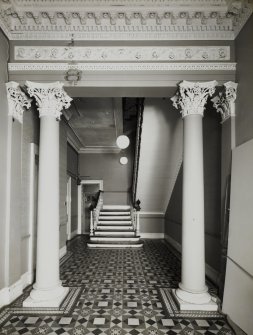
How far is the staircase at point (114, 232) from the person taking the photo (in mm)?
8703

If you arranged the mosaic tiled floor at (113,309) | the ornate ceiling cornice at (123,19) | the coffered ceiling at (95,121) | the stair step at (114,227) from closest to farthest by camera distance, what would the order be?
the mosaic tiled floor at (113,309) → the ornate ceiling cornice at (123,19) → the coffered ceiling at (95,121) → the stair step at (114,227)

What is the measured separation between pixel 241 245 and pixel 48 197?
9.60 ft

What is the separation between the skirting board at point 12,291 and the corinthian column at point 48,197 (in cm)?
29

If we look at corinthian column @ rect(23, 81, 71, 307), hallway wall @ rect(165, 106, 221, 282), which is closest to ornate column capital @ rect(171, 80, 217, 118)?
hallway wall @ rect(165, 106, 221, 282)

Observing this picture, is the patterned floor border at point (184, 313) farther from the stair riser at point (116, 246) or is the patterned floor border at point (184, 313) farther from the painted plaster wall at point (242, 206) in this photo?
the stair riser at point (116, 246)

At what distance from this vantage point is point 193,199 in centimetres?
423

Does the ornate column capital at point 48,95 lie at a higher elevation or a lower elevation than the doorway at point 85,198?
higher

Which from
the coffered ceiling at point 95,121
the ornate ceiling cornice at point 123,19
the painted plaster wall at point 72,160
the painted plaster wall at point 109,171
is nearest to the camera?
the ornate ceiling cornice at point 123,19

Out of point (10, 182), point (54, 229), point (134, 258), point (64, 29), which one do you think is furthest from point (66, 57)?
point (134, 258)

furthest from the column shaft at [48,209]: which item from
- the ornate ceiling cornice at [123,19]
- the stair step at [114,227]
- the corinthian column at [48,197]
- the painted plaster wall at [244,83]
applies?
the stair step at [114,227]

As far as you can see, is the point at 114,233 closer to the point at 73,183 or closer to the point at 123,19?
the point at 73,183

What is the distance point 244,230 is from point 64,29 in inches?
160

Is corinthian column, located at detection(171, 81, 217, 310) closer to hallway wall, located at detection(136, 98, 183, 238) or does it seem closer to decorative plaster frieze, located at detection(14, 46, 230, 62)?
decorative plaster frieze, located at detection(14, 46, 230, 62)

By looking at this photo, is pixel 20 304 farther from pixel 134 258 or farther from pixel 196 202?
pixel 134 258
